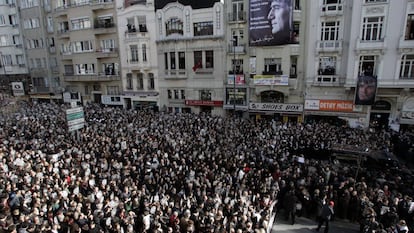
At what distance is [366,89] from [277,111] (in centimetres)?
704

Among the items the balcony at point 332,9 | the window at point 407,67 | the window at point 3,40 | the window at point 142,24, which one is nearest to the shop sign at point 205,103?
the window at point 142,24

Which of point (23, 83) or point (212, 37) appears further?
point (23, 83)

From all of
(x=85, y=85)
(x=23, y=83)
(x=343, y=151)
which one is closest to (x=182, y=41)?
(x=85, y=85)

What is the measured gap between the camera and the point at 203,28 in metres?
26.1

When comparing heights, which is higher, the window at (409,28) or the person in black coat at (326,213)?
the window at (409,28)

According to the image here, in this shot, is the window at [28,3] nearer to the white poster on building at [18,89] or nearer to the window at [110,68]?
the white poster on building at [18,89]

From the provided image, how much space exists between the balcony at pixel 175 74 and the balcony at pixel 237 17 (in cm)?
687

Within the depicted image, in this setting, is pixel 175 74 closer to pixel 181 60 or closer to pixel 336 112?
pixel 181 60

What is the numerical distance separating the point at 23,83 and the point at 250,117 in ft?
112

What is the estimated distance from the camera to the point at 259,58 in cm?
2406

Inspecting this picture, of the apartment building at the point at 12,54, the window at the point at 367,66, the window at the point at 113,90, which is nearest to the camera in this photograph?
the window at the point at 367,66

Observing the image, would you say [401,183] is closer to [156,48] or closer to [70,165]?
[70,165]

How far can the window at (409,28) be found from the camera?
18812mm

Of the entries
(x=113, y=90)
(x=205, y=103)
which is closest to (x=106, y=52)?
(x=113, y=90)
